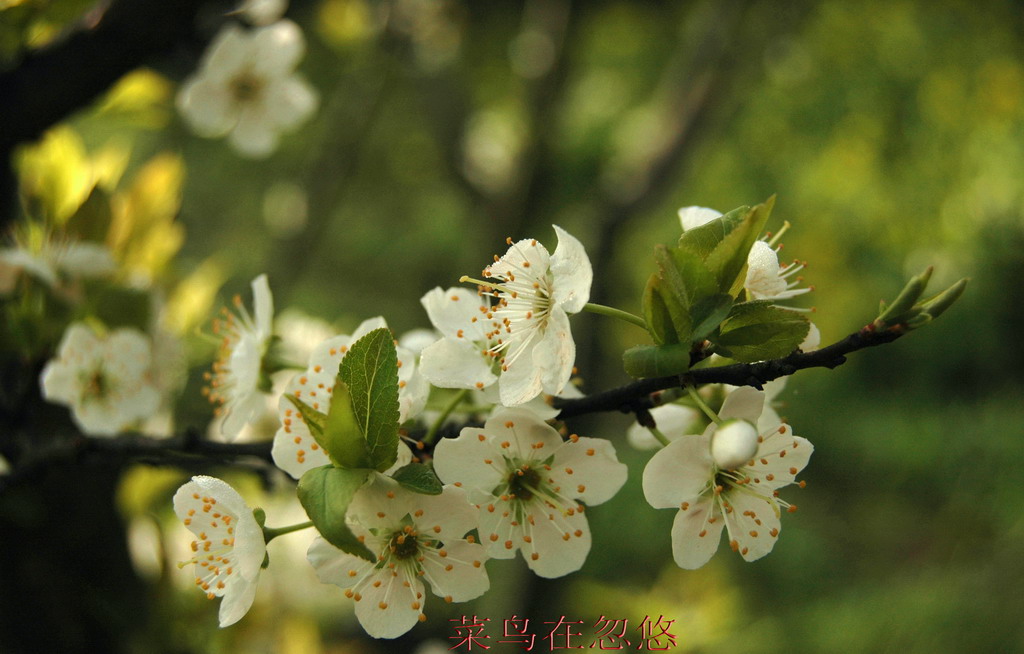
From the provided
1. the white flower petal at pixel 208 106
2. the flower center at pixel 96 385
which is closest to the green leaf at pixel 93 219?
the flower center at pixel 96 385

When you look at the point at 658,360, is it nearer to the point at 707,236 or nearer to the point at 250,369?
the point at 707,236

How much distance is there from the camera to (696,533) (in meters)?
0.40

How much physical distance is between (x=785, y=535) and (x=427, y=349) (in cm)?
222

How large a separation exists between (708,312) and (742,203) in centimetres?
219

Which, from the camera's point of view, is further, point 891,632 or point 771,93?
point 771,93

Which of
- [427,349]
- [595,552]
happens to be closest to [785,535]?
[595,552]

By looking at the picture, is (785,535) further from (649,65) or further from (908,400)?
(649,65)

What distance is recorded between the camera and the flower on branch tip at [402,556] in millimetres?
386

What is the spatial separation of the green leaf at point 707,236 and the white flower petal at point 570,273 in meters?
0.05

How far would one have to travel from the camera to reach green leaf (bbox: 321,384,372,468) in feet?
1.14

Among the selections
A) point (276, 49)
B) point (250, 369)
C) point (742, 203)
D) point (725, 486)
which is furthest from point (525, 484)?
point (742, 203)

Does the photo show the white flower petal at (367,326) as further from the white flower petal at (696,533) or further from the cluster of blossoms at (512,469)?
the white flower petal at (696,533)

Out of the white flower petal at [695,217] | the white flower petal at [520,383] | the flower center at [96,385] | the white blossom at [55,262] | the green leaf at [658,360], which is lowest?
the flower center at [96,385]

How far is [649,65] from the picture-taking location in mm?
2955
